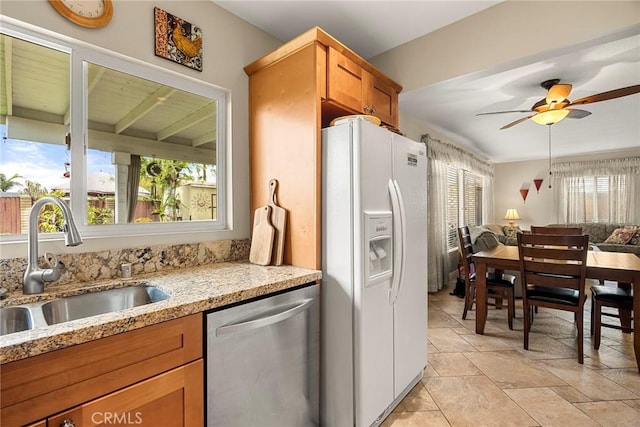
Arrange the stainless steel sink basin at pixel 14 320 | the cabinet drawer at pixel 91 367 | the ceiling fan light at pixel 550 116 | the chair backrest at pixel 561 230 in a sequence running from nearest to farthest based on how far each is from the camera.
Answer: the cabinet drawer at pixel 91 367 < the stainless steel sink basin at pixel 14 320 < the ceiling fan light at pixel 550 116 < the chair backrest at pixel 561 230

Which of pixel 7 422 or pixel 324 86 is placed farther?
pixel 324 86

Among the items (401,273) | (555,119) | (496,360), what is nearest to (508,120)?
(555,119)

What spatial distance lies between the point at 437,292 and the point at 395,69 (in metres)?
3.20

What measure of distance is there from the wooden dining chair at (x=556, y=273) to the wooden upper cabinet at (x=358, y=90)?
1534 millimetres

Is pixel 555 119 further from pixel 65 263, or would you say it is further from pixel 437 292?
pixel 65 263

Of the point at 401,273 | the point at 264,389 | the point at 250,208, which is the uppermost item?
the point at 250,208

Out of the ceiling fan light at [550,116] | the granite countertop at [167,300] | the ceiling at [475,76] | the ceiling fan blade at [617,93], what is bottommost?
the granite countertop at [167,300]

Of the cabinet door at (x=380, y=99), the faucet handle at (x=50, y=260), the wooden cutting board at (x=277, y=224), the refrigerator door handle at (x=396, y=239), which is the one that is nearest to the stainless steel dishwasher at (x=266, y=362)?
the wooden cutting board at (x=277, y=224)

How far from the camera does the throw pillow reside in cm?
551

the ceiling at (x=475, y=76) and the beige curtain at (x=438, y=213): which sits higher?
the ceiling at (x=475, y=76)

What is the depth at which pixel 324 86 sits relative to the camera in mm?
1718

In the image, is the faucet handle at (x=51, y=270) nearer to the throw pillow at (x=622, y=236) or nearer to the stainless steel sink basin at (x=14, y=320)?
the stainless steel sink basin at (x=14, y=320)

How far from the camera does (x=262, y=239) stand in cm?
186

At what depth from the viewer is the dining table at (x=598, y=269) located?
227cm
